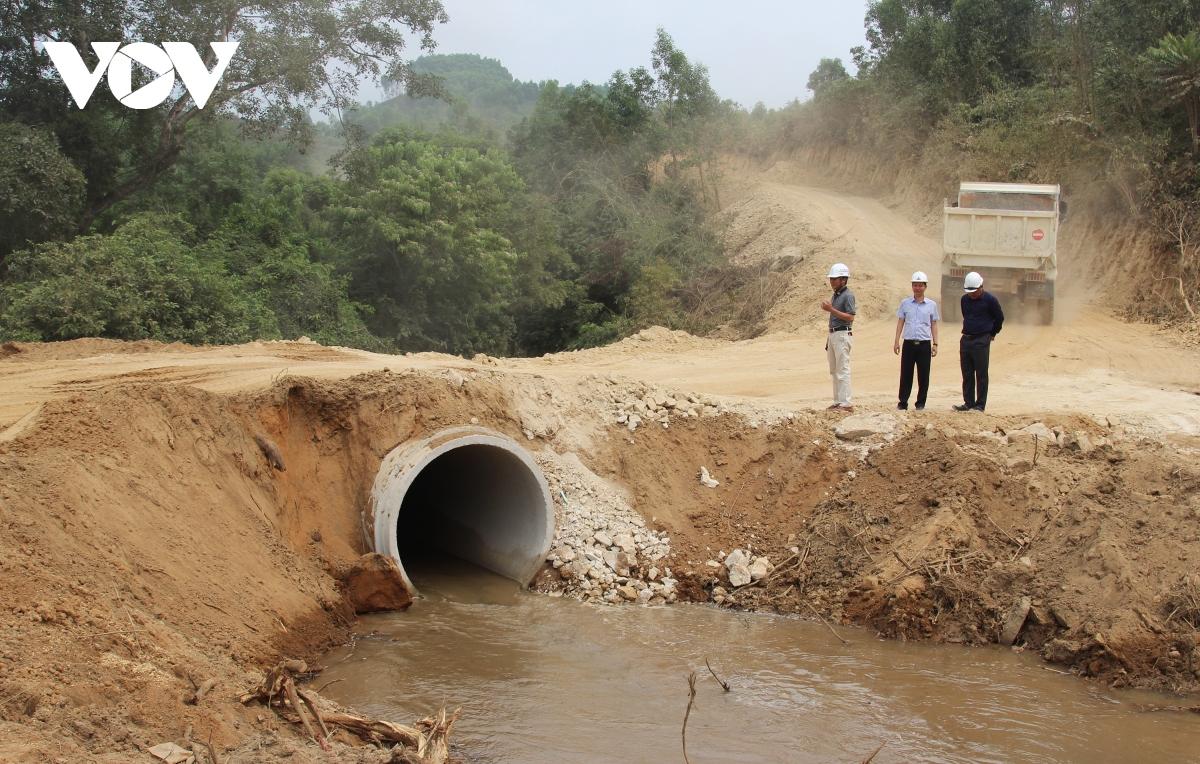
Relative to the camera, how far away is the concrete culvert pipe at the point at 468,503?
9.91m

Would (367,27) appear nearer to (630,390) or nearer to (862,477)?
(630,390)

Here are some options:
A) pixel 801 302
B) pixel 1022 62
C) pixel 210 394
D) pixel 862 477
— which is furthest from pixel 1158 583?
pixel 1022 62

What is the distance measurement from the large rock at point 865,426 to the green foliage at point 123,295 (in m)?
9.41

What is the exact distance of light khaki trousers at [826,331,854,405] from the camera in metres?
11.5

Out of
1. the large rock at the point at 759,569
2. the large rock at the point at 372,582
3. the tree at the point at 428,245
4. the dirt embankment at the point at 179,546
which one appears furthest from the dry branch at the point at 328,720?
the tree at the point at 428,245

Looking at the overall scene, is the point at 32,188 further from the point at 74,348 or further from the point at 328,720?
the point at 328,720

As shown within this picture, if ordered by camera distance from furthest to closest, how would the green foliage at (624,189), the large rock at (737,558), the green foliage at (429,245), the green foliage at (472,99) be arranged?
the green foliage at (472,99), the green foliage at (624,189), the green foliage at (429,245), the large rock at (737,558)

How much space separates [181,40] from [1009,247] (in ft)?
51.3

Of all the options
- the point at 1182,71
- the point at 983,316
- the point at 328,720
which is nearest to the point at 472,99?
the point at 1182,71

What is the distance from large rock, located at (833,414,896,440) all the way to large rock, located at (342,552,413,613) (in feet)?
16.1

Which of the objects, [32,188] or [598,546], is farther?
[32,188]

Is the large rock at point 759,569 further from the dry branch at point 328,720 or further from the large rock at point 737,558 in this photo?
the dry branch at point 328,720

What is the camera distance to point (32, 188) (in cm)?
1747

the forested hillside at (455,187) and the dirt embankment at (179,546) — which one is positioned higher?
the forested hillside at (455,187)
